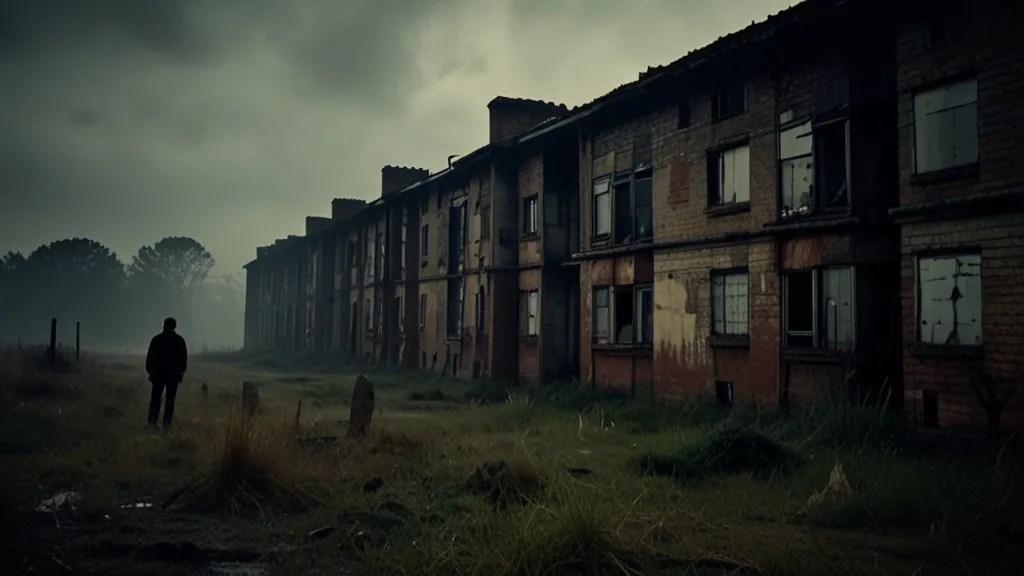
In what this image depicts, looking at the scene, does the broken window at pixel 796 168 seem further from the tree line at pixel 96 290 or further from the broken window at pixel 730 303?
the tree line at pixel 96 290

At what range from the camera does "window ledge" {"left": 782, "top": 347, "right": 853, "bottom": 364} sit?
495 inches

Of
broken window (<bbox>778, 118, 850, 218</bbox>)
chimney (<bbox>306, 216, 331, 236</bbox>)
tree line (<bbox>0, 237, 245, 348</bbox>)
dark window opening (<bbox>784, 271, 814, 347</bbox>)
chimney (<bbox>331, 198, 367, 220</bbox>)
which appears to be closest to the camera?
broken window (<bbox>778, 118, 850, 218</bbox>)

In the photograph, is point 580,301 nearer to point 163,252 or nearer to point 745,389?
point 745,389

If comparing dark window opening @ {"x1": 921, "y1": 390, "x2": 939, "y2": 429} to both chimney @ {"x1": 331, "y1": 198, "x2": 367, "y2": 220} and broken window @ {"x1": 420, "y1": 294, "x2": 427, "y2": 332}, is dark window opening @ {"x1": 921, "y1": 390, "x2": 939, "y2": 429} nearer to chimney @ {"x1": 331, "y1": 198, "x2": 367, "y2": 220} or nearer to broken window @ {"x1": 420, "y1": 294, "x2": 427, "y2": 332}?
broken window @ {"x1": 420, "y1": 294, "x2": 427, "y2": 332}

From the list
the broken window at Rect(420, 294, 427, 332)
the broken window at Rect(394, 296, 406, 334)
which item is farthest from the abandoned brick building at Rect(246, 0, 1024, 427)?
the broken window at Rect(394, 296, 406, 334)

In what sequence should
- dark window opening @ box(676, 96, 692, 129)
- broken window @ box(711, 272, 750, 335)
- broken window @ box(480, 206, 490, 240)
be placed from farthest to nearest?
broken window @ box(480, 206, 490, 240) < dark window opening @ box(676, 96, 692, 129) < broken window @ box(711, 272, 750, 335)

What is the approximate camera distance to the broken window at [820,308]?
1276 centimetres

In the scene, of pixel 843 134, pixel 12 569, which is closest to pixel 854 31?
pixel 843 134

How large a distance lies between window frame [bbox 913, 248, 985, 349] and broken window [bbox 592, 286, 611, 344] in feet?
28.0

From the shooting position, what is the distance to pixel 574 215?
22.3 meters

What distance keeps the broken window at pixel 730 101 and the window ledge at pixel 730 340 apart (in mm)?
4562

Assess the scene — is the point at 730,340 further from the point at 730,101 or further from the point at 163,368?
the point at 163,368

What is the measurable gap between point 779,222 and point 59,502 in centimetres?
1206

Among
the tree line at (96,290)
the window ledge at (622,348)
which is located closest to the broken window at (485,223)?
the window ledge at (622,348)
